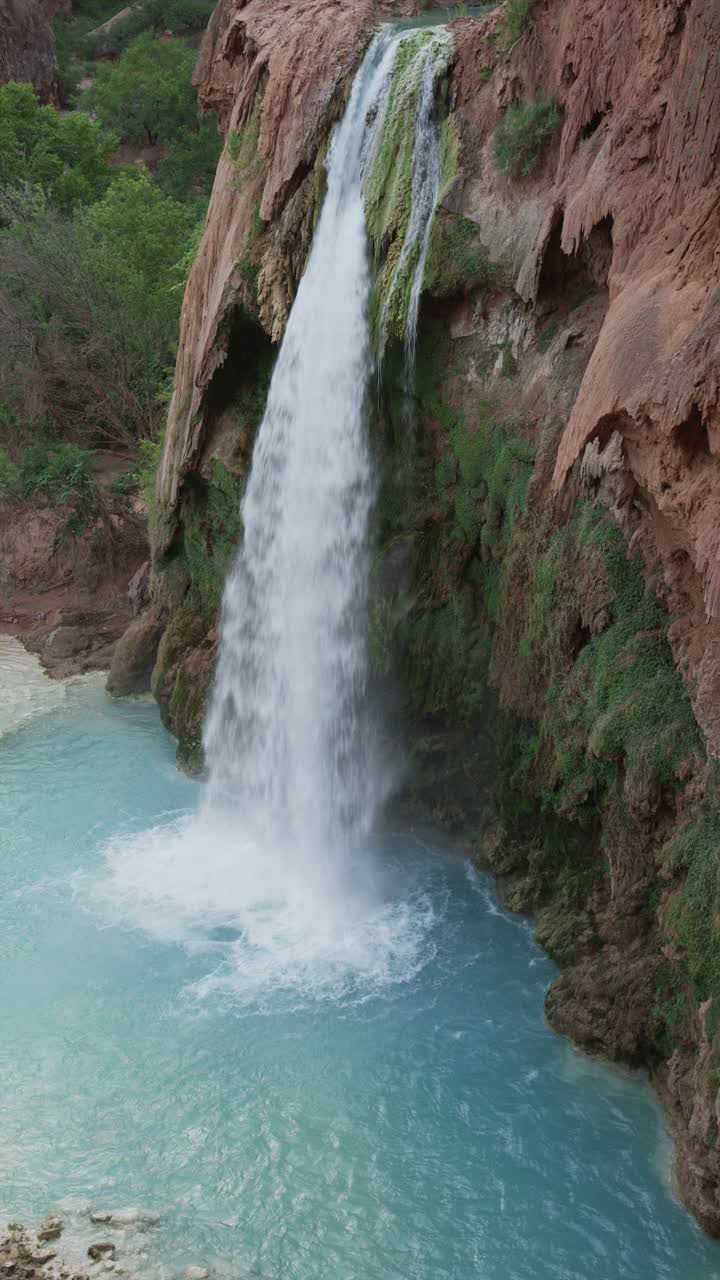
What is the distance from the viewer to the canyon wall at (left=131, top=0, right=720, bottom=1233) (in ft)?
22.2

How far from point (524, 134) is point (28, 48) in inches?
1131

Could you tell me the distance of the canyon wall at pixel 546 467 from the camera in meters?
6.78

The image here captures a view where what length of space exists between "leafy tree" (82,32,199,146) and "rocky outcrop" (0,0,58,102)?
5.52ft

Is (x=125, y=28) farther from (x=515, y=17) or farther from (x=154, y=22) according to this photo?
(x=515, y=17)

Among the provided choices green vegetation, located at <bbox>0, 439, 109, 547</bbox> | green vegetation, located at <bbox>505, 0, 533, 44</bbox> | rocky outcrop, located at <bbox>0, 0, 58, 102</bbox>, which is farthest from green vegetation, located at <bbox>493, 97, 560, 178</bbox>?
rocky outcrop, located at <bbox>0, 0, 58, 102</bbox>

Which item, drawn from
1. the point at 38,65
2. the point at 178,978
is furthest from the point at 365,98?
the point at 38,65

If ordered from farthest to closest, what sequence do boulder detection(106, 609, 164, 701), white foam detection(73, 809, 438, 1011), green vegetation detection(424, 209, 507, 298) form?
boulder detection(106, 609, 164, 701)
green vegetation detection(424, 209, 507, 298)
white foam detection(73, 809, 438, 1011)

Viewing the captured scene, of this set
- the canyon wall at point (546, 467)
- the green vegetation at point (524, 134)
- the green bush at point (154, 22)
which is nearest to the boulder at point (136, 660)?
the canyon wall at point (546, 467)

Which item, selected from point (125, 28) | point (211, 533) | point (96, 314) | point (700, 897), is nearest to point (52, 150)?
point (96, 314)

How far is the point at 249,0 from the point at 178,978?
11.4 m

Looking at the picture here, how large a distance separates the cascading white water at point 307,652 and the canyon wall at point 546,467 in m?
0.38

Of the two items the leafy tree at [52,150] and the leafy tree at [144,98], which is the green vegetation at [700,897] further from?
the leafy tree at [144,98]

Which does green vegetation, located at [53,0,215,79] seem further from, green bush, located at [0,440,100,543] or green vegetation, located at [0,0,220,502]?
green bush, located at [0,440,100,543]

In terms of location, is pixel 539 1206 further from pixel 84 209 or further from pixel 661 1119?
pixel 84 209
